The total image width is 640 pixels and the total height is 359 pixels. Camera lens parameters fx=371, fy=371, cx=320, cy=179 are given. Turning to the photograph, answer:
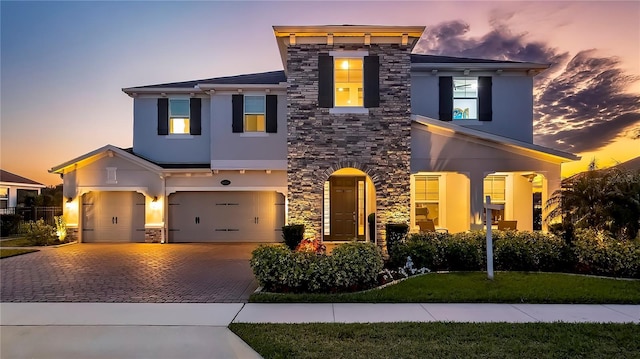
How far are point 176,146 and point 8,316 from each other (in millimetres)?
10871

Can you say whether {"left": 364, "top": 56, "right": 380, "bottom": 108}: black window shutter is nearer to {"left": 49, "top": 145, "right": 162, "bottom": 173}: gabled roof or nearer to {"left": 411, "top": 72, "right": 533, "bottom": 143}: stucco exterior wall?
{"left": 411, "top": 72, "right": 533, "bottom": 143}: stucco exterior wall

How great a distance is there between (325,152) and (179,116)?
8.05m

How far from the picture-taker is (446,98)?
1446 centimetres

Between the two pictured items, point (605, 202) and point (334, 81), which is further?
point (334, 81)

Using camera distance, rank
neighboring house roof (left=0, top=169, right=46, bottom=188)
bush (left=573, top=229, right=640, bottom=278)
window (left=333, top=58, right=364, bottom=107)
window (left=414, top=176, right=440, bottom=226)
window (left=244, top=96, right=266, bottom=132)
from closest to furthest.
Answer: bush (left=573, top=229, right=640, bottom=278) < window (left=333, top=58, right=364, bottom=107) < window (left=414, top=176, right=440, bottom=226) < window (left=244, top=96, right=266, bottom=132) < neighboring house roof (left=0, top=169, right=46, bottom=188)

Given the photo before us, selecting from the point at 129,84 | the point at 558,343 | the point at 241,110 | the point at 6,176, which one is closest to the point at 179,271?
the point at 241,110

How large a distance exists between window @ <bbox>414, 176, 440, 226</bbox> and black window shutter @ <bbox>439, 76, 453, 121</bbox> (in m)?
2.44

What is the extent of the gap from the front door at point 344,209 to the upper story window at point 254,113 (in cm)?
355

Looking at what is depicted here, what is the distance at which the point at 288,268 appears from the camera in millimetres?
7582

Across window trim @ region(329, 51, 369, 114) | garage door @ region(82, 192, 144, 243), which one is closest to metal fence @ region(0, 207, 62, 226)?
garage door @ region(82, 192, 144, 243)

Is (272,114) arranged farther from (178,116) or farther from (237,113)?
(178,116)

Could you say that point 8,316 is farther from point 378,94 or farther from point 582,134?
point 582,134

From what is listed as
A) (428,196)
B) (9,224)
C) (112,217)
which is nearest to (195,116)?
(112,217)

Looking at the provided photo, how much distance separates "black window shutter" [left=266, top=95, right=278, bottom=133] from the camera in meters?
15.3
